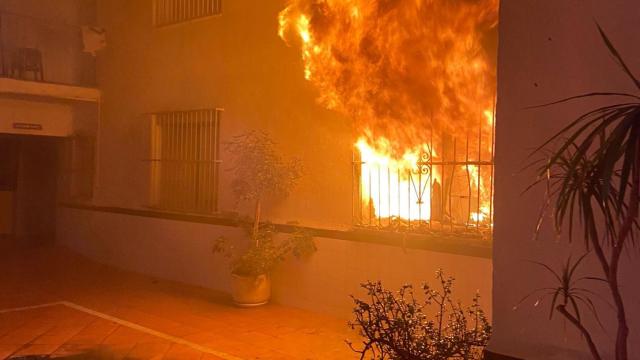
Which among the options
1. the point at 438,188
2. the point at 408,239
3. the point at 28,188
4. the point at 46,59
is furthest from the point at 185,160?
the point at 28,188

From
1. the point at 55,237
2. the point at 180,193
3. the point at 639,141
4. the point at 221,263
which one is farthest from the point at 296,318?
the point at 55,237

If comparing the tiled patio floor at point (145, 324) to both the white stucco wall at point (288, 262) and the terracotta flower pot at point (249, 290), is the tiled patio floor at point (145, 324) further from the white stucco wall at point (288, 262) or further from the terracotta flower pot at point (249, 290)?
the white stucco wall at point (288, 262)

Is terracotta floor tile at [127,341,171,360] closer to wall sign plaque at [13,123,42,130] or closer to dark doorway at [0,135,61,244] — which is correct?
wall sign plaque at [13,123,42,130]

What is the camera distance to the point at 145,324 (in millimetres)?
7406

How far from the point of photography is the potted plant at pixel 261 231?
812 cm

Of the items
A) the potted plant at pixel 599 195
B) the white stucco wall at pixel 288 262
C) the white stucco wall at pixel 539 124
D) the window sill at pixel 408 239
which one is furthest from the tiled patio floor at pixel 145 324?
the potted plant at pixel 599 195

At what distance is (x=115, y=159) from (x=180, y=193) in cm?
249

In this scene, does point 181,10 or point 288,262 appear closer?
point 288,262

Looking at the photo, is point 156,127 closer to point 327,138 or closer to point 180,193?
point 180,193

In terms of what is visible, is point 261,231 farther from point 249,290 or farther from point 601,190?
point 601,190

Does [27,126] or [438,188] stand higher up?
[27,126]

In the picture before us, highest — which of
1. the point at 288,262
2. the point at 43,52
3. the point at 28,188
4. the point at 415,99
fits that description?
the point at 43,52

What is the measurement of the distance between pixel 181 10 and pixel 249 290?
5297 mm

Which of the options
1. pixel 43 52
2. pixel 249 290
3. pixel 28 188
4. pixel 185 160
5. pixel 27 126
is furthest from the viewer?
pixel 28 188
